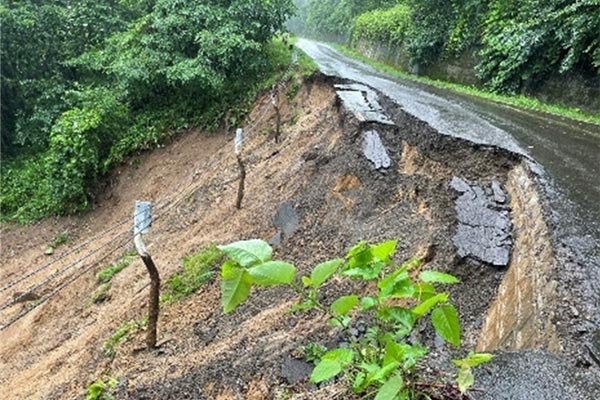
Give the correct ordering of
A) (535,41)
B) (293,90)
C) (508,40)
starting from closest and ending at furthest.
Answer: (535,41)
(508,40)
(293,90)

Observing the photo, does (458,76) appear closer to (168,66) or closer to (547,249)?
(168,66)

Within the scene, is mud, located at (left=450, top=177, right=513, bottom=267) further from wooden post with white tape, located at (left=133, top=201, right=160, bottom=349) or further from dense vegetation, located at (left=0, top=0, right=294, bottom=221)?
dense vegetation, located at (left=0, top=0, right=294, bottom=221)

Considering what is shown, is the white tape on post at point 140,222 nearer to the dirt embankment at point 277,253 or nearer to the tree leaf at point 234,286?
the dirt embankment at point 277,253

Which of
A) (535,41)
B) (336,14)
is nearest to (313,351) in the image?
(535,41)

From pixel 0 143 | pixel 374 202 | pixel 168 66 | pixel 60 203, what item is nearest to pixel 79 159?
pixel 60 203

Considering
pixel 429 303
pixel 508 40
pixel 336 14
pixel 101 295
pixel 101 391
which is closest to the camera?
pixel 429 303

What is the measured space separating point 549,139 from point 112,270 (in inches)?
279

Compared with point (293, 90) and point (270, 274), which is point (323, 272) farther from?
point (293, 90)

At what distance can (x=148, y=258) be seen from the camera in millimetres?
5426

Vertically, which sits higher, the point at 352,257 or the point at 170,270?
the point at 352,257

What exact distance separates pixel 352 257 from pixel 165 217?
8990mm

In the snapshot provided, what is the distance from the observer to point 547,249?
3.71 meters

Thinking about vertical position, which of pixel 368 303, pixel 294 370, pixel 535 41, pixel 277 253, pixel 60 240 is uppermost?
pixel 535 41

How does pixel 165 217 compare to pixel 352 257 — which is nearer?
pixel 352 257
